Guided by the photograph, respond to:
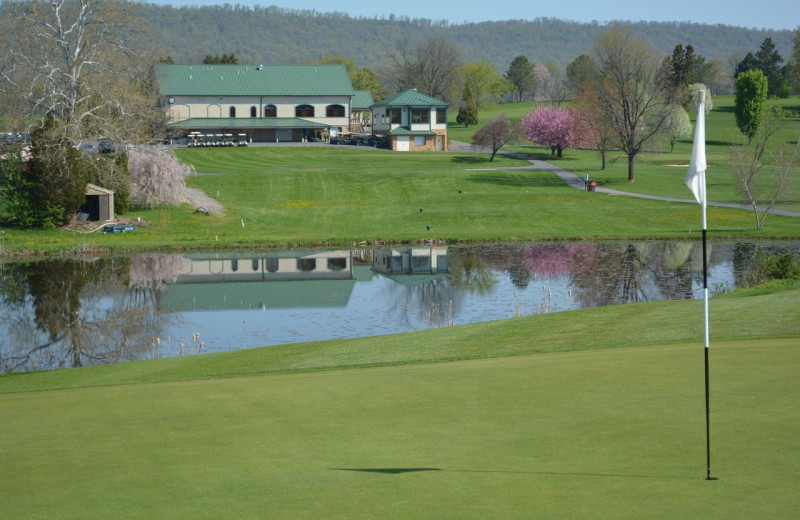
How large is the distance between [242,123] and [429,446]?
96401 millimetres

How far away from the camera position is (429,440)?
38.3 ft

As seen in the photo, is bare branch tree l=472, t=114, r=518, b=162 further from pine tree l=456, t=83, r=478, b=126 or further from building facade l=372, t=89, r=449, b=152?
pine tree l=456, t=83, r=478, b=126

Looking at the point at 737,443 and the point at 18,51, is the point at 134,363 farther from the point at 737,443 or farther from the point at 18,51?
the point at 18,51

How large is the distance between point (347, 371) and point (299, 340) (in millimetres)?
10190

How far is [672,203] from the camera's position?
65688 mm

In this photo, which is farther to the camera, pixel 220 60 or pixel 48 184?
pixel 220 60

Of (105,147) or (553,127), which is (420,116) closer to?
(553,127)

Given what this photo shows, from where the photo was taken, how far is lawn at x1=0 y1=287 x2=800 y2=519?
9203 mm

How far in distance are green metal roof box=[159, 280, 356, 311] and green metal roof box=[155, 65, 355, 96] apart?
227 feet

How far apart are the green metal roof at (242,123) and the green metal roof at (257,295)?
6492 cm

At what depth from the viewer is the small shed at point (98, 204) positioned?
180 ft

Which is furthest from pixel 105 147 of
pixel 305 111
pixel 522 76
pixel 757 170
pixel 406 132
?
pixel 522 76

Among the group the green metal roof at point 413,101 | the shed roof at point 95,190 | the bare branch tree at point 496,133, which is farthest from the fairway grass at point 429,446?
the green metal roof at point 413,101

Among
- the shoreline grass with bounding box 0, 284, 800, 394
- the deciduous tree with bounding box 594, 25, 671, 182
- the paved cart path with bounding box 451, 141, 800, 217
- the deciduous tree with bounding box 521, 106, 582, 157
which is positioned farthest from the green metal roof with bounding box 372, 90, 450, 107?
the shoreline grass with bounding box 0, 284, 800, 394
